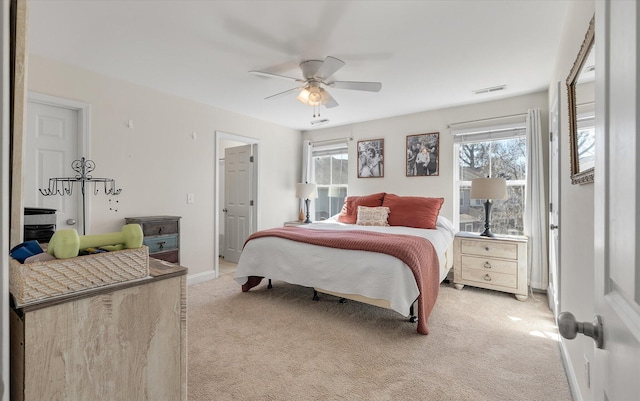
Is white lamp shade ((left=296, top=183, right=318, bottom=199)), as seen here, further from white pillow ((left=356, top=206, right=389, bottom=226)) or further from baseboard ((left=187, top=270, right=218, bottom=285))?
baseboard ((left=187, top=270, right=218, bottom=285))

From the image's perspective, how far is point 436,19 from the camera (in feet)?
6.74

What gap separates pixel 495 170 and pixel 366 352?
9.74ft

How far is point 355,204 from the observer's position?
14.4 feet

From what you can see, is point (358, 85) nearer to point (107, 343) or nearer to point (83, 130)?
point (107, 343)

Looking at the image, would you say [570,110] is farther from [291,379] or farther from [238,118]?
[238,118]

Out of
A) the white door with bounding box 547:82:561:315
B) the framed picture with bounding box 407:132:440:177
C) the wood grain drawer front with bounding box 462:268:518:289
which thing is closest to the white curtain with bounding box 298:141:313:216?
the framed picture with bounding box 407:132:440:177

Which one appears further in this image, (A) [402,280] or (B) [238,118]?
(B) [238,118]

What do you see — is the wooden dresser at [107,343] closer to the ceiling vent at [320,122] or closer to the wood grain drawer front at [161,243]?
the wood grain drawer front at [161,243]

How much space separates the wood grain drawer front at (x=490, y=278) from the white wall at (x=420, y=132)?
0.87 metres

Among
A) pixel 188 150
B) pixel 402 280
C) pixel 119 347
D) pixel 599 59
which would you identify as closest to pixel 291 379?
pixel 402 280

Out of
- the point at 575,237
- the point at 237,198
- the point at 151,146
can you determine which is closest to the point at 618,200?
the point at 575,237

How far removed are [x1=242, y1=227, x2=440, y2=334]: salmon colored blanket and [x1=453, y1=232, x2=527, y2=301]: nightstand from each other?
934mm

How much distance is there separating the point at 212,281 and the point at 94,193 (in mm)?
1712

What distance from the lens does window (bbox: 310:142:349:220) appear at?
5.28m
